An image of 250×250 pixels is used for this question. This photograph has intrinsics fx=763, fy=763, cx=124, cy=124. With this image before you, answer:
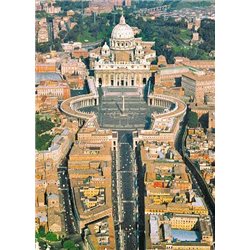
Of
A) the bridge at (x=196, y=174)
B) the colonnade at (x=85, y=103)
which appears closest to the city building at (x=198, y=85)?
the bridge at (x=196, y=174)

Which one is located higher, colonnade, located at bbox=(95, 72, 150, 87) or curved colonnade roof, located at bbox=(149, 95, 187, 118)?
colonnade, located at bbox=(95, 72, 150, 87)

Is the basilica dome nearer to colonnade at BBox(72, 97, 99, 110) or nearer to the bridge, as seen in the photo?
colonnade at BBox(72, 97, 99, 110)

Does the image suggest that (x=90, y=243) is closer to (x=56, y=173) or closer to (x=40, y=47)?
(x=56, y=173)

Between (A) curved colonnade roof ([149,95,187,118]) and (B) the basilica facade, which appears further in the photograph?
(B) the basilica facade

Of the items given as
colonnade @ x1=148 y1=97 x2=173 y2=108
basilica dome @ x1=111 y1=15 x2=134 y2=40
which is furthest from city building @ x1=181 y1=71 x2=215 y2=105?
basilica dome @ x1=111 y1=15 x2=134 y2=40

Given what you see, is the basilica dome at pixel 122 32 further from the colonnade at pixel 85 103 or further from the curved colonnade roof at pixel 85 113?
the colonnade at pixel 85 103

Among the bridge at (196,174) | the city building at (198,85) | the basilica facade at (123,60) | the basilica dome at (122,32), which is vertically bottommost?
the bridge at (196,174)

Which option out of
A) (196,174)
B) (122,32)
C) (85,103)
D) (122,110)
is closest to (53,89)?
(85,103)
